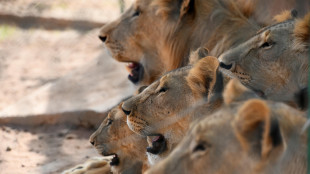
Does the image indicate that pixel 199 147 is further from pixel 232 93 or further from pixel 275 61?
pixel 275 61

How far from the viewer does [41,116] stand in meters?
6.90

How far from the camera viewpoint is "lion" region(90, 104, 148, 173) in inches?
181

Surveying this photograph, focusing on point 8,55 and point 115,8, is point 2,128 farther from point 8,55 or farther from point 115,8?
point 115,8

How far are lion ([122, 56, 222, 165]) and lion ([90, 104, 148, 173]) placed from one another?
445mm

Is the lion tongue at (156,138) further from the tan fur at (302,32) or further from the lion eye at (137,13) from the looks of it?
the lion eye at (137,13)

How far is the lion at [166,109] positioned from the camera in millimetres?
3906

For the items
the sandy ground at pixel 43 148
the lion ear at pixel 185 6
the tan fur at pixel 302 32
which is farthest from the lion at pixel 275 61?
the sandy ground at pixel 43 148

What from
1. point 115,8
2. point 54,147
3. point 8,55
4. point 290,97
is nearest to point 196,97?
point 290,97

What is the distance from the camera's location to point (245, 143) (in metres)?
2.66

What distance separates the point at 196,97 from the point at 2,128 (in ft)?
11.5

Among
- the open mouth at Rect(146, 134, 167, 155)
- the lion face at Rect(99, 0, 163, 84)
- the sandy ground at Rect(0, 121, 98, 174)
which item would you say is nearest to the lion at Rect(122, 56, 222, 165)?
the open mouth at Rect(146, 134, 167, 155)

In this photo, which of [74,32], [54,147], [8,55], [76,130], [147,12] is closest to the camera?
[147,12]

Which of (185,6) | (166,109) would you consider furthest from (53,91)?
(166,109)

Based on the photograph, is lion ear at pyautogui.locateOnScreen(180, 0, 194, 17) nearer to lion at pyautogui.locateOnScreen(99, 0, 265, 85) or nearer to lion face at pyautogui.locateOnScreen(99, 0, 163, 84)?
lion at pyautogui.locateOnScreen(99, 0, 265, 85)
